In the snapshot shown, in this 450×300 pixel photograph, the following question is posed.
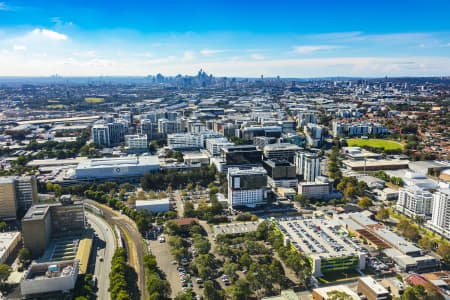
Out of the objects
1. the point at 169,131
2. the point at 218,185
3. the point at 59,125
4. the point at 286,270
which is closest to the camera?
the point at 286,270

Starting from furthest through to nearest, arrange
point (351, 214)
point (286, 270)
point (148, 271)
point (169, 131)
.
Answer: point (169, 131)
point (351, 214)
point (286, 270)
point (148, 271)

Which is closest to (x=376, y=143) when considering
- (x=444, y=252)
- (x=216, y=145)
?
(x=216, y=145)

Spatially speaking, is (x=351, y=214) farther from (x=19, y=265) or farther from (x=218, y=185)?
(x=19, y=265)

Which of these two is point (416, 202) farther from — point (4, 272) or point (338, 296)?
point (4, 272)

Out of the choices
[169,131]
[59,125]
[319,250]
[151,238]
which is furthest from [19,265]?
[59,125]

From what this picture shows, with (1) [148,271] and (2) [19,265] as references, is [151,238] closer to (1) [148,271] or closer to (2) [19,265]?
(1) [148,271]

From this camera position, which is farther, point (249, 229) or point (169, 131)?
point (169, 131)
